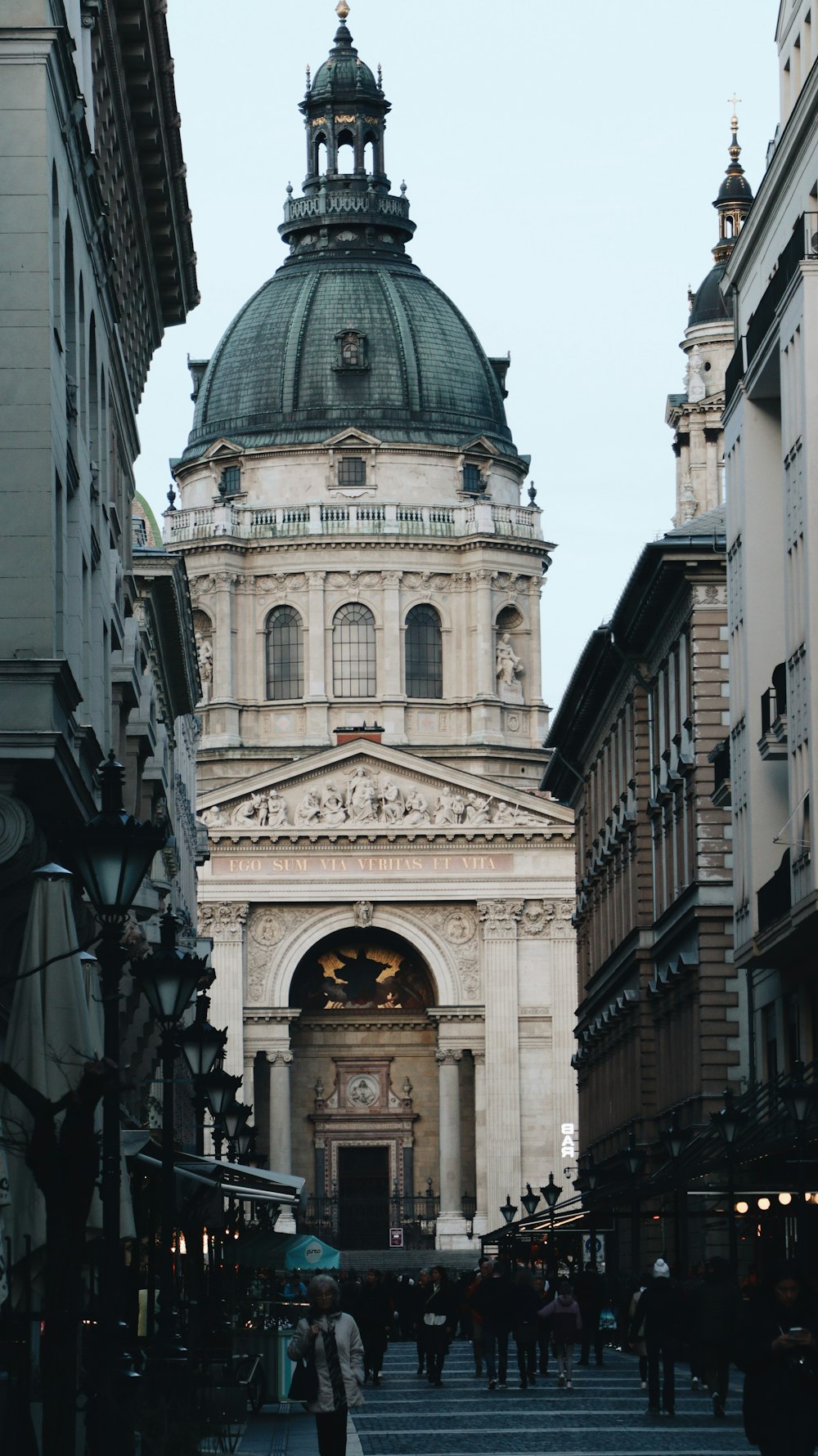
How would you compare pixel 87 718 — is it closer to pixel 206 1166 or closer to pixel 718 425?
A: pixel 206 1166

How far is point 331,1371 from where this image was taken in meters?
19.8

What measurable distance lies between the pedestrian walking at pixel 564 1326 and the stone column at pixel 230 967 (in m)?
66.0

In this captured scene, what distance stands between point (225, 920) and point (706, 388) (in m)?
26.8

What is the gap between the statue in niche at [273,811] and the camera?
4065 inches

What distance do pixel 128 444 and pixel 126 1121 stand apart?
1469 cm

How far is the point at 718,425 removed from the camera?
8781 centimetres

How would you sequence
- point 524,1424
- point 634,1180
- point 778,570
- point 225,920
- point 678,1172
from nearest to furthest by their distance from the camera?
point 524,1424
point 678,1172
point 778,570
point 634,1180
point 225,920

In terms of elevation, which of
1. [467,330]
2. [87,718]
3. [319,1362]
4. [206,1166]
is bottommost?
[319,1362]

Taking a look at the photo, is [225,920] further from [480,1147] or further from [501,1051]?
[480,1147]

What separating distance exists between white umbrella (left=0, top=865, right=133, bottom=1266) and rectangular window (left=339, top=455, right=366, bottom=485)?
323 feet

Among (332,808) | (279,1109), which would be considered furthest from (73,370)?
(279,1109)

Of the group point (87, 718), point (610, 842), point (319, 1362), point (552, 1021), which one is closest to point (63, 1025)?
point (319, 1362)

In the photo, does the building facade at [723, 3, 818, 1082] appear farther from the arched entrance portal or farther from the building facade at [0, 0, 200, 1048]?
the arched entrance portal

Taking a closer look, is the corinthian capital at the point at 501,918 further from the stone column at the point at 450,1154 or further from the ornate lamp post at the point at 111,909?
the ornate lamp post at the point at 111,909
